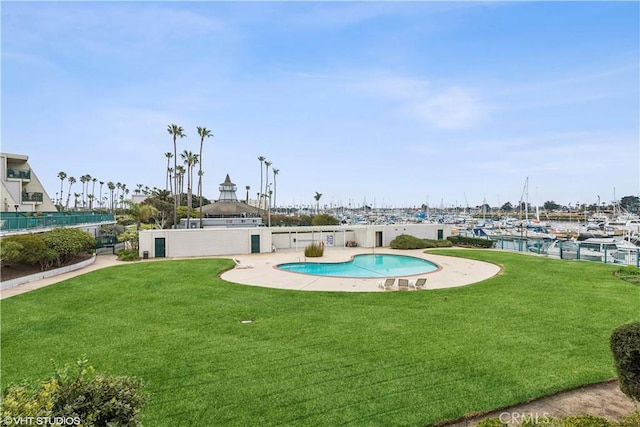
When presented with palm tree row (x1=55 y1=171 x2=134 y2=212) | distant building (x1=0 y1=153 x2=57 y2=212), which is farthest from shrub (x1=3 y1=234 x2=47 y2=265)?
palm tree row (x1=55 y1=171 x2=134 y2=212)

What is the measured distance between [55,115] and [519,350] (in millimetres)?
27051

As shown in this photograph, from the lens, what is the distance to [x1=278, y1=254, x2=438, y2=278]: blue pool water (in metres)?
21.2

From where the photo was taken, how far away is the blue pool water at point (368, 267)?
21203 millimetres

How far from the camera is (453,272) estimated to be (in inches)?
776

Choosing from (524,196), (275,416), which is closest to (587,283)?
(275,416)

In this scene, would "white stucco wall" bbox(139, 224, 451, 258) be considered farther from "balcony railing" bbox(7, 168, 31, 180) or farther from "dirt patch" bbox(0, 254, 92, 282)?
"balcony railing" bbox(7, 168, 31, 180)

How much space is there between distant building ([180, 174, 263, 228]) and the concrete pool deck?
19523 millimetres

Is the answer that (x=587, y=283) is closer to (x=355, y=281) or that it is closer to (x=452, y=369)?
(x=355, y=281)

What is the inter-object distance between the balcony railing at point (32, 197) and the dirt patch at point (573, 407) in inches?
1491

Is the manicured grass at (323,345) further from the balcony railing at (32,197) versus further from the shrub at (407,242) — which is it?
the balcony railing at (32,197)

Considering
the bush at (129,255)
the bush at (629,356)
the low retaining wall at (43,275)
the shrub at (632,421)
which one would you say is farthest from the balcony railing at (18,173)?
the shrub at (632,421)

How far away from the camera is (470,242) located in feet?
107

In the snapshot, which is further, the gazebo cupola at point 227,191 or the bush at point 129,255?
the gazebo cupola at point 227,191

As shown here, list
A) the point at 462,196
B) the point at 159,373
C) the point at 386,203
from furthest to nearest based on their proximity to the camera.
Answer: the point at 386,203
the point at 462,196
the point at 159,373
